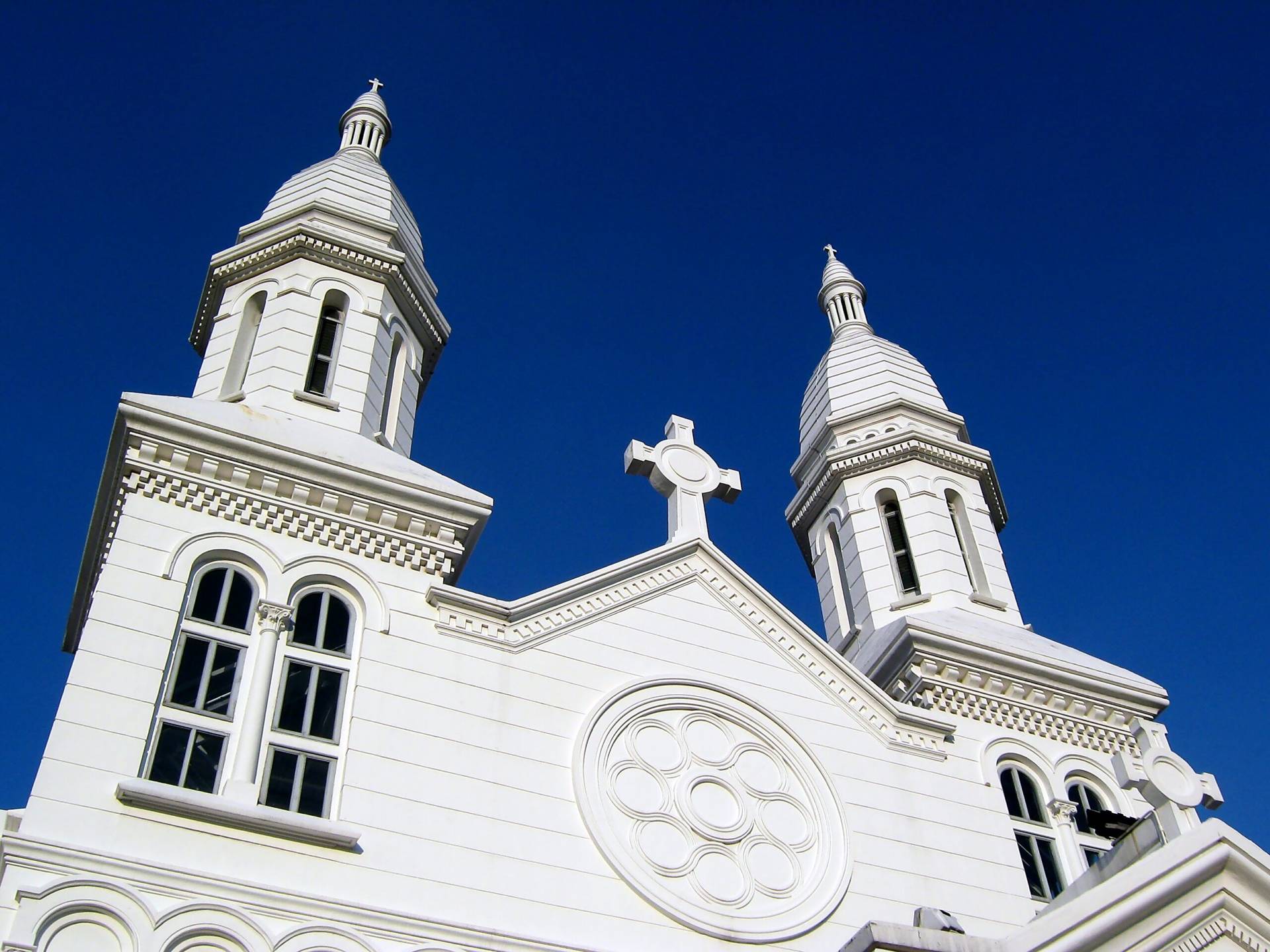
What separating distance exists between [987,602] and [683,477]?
5.14m

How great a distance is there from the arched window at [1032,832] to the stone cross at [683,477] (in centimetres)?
492

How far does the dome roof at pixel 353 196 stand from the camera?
20.9 meters

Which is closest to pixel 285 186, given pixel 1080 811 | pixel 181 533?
pixel 181 533

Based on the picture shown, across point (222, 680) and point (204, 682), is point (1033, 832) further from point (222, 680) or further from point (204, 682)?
point (204, 682)

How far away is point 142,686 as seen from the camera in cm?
1299

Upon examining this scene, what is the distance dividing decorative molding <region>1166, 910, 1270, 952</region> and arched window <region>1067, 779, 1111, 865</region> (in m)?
4.22

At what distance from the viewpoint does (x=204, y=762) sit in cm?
1291

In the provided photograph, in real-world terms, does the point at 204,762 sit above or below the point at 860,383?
below

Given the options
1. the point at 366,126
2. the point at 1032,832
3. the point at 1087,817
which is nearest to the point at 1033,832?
the point at 1032,832

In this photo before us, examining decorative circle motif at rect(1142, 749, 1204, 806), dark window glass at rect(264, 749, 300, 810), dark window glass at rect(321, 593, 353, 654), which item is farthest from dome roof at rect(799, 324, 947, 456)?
dark window glass at rect(264, 749, 300, 810)

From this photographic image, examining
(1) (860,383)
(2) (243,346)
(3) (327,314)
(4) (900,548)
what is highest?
(1) (860,383)

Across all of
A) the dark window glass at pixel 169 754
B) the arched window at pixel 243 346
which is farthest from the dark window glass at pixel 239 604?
the arched window at pixel 243 346

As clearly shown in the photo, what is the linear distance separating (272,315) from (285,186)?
3.71 metres

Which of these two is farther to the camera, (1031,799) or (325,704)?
(1031,799)
